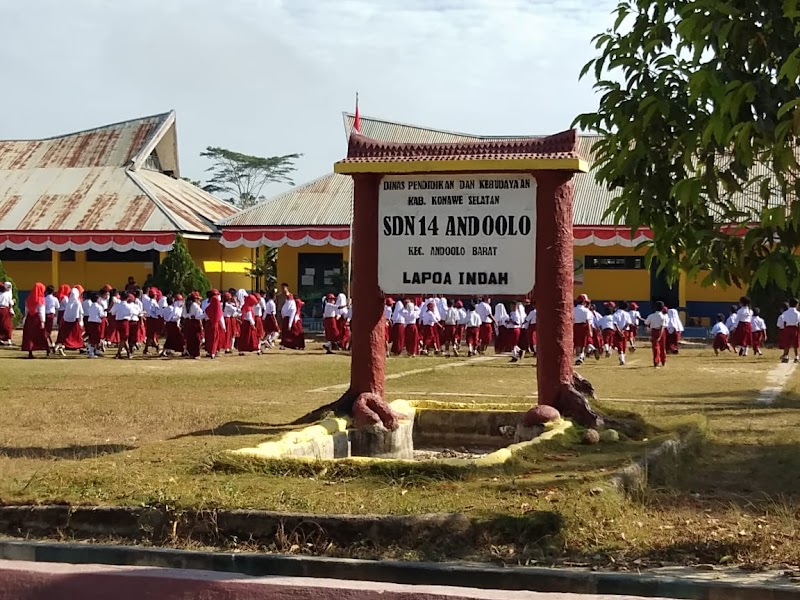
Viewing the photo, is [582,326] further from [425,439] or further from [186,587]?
[186,587]

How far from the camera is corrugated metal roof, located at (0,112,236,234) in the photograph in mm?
35812

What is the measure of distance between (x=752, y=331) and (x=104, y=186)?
23.5m

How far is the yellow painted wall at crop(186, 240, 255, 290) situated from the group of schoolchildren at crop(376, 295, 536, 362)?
1440 cm

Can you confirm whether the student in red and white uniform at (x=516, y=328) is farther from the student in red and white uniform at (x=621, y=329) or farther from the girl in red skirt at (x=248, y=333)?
the girl in red skirt at (x=248, y=333)

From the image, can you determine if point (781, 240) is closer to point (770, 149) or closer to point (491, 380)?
point (770, 149)

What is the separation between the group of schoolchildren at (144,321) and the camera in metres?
22.5

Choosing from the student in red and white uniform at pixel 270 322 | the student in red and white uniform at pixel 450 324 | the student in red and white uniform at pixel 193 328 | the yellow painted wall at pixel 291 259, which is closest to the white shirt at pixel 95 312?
the student in red and white uniform at pixel 193 328

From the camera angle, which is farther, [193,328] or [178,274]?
[178,274]

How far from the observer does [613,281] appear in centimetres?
3434

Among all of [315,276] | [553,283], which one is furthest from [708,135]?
[315,276]

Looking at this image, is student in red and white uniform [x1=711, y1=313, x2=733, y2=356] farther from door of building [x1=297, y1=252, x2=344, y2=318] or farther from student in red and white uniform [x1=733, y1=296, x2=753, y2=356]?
door of building [x1=297, y1=252, x2=344, y2=318]

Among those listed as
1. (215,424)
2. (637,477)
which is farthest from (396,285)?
(637,477)

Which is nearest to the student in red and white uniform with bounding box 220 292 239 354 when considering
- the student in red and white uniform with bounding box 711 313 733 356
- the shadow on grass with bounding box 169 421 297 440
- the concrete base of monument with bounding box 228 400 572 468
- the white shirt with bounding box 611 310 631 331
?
the white shirt with bounding box 611 310 631 331

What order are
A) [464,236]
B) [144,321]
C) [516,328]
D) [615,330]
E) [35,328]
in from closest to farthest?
1. [464,236]
2. [35,328]
3. [615,330]
4. [516,328]
5. [144,321]
